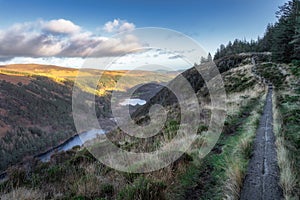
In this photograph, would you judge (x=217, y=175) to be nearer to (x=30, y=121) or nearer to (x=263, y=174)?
(x=263, y=174)

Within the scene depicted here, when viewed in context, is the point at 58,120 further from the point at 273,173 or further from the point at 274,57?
the point at 273,173

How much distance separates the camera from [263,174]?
5.21 m

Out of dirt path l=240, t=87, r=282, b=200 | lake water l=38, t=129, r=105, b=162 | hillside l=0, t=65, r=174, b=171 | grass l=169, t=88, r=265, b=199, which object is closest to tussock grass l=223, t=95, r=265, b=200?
grass l=169, t=88, r=265, b=199

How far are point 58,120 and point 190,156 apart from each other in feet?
577

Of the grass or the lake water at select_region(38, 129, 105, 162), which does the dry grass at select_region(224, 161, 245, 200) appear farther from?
the lake water at select_region(38, 129, 105, 162)

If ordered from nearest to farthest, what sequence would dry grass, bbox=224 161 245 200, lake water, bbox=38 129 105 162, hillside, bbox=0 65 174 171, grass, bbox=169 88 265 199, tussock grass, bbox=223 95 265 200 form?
dry grass, bbox=224 161 245 200 → tussock grass, bbox=223 95 265 200 → grass, bbox=169 88 265 199 → lake water, bbox=38 129 105 162 → hillside, bbox=0 65 174 171

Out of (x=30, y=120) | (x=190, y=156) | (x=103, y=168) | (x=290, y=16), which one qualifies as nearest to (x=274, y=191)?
(x=190, y=156)

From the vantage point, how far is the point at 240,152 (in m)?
6.88

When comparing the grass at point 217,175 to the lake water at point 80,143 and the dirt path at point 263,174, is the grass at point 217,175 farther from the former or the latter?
the lake water at point 80,143

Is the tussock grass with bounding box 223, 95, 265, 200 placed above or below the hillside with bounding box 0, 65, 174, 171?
above

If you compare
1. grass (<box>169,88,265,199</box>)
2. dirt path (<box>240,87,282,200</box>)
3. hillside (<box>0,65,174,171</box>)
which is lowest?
hillside (<box>0,65,174,171</box>)

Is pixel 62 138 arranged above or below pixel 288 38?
below

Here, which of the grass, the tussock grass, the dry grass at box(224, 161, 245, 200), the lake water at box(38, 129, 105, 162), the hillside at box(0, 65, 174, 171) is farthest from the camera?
the hillside at box(0, 65, 174, 171)

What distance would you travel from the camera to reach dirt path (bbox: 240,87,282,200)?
4356mm
